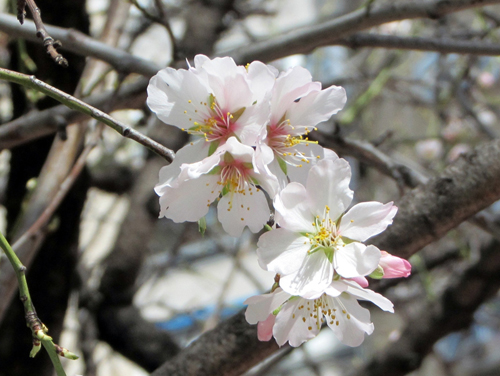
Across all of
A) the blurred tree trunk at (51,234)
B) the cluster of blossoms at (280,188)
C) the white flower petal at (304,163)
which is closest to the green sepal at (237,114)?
the cluster of blossoms at (280,188)

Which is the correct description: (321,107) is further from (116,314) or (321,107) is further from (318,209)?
(116,314)

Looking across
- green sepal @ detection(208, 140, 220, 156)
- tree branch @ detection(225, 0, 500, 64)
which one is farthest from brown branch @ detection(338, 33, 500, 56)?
green sepal @ detection(208, 140, 220, 156)

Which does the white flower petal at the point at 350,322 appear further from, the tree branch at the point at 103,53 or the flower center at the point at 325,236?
the tree branch at the point at 103,53

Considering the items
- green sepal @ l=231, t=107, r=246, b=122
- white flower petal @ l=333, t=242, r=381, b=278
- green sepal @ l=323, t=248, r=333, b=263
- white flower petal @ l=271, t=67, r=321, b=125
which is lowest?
white flower petal @ l=333, t=242, r=381, b=278

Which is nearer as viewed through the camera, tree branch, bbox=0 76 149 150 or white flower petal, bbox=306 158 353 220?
white flower petal, bbox=306 158 353 220

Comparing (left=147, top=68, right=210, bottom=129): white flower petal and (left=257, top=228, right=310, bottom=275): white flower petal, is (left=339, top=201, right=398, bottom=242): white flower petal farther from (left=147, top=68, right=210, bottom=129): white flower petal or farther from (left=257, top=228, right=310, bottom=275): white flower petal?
(left=147, top=68, right=210, bottom=129): white flower petal

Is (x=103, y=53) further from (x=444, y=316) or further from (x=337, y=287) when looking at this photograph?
(x=444, y=316)

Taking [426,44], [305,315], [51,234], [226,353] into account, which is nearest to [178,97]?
[305,315]

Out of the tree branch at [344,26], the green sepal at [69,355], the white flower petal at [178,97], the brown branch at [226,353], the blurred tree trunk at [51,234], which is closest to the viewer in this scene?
the green sepal at [69,355]
